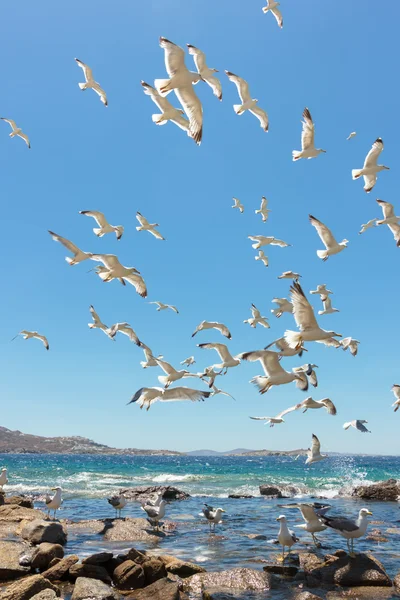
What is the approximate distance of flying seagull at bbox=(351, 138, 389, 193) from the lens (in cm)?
1507

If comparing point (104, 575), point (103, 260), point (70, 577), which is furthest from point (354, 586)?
point (103, 260)

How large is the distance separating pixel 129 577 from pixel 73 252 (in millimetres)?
8450

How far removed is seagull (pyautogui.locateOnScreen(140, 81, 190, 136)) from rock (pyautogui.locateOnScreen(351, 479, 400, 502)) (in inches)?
752

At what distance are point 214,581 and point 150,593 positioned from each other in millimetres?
1401

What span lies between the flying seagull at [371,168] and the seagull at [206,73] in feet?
15.6

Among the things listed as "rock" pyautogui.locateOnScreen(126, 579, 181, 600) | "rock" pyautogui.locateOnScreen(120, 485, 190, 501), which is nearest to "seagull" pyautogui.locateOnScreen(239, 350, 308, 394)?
"rock" pyautogui.locateOnScreen(126, 579, 181, 600)

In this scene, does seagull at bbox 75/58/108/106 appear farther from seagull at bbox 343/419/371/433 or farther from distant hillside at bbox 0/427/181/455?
distant hillside at bbox 0/427/181/455

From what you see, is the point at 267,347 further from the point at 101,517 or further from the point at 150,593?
the point at 101,517

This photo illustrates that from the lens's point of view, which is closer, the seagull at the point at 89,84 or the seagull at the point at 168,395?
the seagull at the point at 168,395

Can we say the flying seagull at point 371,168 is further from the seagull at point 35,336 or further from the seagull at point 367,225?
the seagull at point 35,336

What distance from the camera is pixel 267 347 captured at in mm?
11891

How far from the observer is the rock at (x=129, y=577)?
8.77m

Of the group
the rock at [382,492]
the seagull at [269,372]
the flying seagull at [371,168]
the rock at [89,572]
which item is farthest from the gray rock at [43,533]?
the rock at [382,492]

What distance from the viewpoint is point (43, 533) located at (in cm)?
1148
